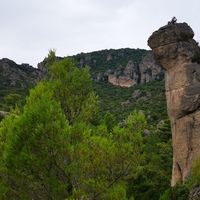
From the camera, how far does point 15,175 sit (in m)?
11.1

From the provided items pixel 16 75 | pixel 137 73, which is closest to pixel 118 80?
pixel 137 73

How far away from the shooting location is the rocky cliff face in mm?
19109

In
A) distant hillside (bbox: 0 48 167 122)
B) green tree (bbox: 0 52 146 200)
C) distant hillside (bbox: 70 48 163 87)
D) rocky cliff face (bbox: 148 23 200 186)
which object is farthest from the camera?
distant hillside (bbox: 70 48 163 87)

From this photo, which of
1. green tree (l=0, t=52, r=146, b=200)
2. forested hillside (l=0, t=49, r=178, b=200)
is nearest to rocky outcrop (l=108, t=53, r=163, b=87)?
forested hillside (l=0, t=49, r=178, b=200)

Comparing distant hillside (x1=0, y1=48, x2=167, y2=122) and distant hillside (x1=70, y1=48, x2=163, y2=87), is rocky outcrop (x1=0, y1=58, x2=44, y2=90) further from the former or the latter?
distant hillside (x1=70, y1=48, x2=163, y2=87)

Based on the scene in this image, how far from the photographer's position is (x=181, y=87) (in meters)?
19.7

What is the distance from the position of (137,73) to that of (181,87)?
10341cm

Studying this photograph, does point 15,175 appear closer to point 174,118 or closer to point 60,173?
point 60,173

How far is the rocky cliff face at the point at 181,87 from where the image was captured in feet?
62.7

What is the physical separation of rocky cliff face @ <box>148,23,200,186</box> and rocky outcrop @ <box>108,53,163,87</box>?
9546 cm

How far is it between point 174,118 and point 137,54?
12618 cm

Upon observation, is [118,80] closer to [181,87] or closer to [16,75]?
[16,75]

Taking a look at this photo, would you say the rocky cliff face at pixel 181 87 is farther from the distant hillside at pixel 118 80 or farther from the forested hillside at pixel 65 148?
the distant hillside at pixel 118 80

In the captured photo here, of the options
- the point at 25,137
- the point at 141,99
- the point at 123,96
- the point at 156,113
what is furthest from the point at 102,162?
the point at 123,96
